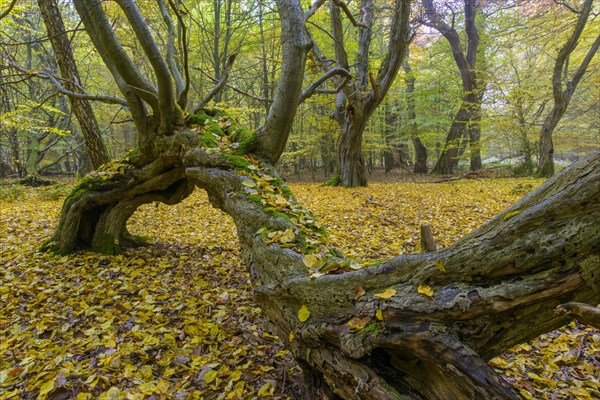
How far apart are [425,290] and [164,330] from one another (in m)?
2.54

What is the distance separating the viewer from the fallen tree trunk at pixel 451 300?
4.32 feet

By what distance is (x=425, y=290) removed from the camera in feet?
5.09

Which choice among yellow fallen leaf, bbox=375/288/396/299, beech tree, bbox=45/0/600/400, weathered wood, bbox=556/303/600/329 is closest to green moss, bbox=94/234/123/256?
beech tree, bbox=45/0/600/400

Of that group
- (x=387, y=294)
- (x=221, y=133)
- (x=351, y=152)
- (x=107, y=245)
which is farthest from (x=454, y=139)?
(x=387, y=294)

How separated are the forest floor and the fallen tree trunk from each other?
888 millimetres

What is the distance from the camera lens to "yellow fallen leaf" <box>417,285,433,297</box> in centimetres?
153

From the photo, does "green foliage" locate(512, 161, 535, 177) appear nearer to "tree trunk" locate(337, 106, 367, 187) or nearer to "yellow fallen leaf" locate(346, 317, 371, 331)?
"tree trunk" locate(337, 106, 367, 187)

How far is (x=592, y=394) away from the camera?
217 centimetres

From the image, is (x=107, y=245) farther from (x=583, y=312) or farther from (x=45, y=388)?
(x=583, y=312)

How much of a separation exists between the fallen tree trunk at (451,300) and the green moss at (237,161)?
1.57 meters

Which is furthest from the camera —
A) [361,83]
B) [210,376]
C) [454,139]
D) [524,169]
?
[454,139]

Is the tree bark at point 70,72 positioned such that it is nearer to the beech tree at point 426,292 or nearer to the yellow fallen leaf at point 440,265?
the beech tree at point 426,292

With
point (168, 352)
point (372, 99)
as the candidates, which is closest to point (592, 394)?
point (168, 352)

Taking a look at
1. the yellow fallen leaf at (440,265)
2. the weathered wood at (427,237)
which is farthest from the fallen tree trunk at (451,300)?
the weathered wood at (427,237)
